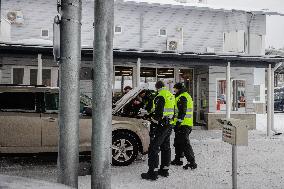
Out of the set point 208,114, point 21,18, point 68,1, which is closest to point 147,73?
point 208,114

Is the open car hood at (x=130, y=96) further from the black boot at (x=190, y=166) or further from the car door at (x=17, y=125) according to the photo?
the black boot at (x=190, y=166)

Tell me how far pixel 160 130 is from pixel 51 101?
2516 mm

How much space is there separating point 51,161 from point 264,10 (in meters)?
17.8

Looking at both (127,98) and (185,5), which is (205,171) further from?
(185,5)

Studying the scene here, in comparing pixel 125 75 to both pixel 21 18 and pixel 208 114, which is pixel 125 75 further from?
pixel 21 18

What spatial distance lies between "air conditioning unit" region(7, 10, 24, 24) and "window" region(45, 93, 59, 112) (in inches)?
468

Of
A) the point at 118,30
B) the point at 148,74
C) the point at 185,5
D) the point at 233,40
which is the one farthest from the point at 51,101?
the point at 233,40

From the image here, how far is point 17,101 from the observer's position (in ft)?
23.1

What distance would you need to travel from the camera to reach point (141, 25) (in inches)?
751

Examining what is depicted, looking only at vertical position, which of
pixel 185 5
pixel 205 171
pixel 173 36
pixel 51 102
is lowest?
pixel 205 171

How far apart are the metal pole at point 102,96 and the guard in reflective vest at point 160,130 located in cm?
210

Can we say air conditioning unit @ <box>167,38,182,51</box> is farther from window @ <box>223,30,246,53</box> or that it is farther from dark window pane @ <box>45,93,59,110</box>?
dark window pane @ <box>45,93,59,110</box>

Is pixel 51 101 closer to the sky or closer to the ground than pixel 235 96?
closer to the ground

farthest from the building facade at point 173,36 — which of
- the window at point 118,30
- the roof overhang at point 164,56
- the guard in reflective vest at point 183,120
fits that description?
the guard in reflective vest at point 183,120
